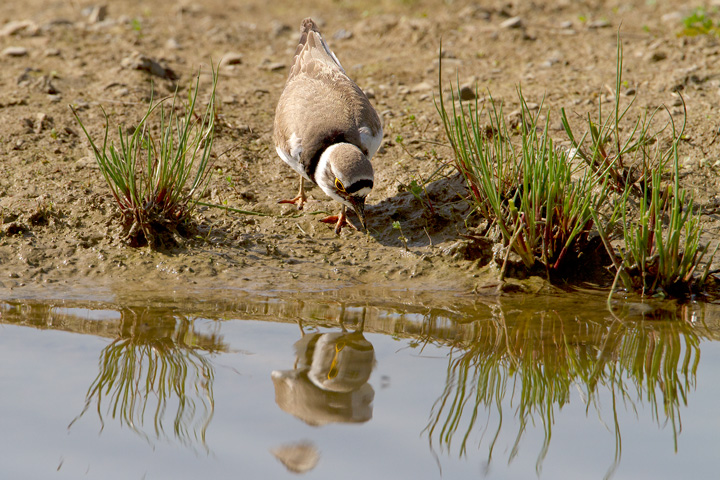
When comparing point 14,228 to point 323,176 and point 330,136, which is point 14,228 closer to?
point 323,176

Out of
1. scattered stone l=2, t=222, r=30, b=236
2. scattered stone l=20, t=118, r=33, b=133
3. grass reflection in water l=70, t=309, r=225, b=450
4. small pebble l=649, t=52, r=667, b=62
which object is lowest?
grass reflection in water l=70, t=309, r=225, b=450

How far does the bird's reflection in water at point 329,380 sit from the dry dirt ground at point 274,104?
1.05 metres

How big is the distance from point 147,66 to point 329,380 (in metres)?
5.40

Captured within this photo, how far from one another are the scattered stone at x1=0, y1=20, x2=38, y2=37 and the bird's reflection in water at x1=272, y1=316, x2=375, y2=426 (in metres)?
7.05

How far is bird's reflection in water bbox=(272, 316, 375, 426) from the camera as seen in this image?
364 centimetres

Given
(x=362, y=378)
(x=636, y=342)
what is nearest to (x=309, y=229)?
(x=362, y=378)

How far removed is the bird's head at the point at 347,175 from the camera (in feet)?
18.5

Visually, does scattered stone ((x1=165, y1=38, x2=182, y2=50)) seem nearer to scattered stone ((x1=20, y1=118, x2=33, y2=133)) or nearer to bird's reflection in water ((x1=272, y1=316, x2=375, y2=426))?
scattered stone ((x1=20, y1=118, x2=33, y2=133))

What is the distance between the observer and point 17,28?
9.71 m

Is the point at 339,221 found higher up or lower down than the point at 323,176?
lower down

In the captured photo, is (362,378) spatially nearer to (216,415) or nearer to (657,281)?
(216,415)

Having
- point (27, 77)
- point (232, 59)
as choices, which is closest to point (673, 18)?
point (232, 59)

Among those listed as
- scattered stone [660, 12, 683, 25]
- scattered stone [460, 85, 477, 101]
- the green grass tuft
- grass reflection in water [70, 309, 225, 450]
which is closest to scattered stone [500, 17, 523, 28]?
scattered stone [660, 12, 683, 25]

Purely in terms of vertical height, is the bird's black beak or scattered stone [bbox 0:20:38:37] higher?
scattered stone [bbox 0:20:38:37]
